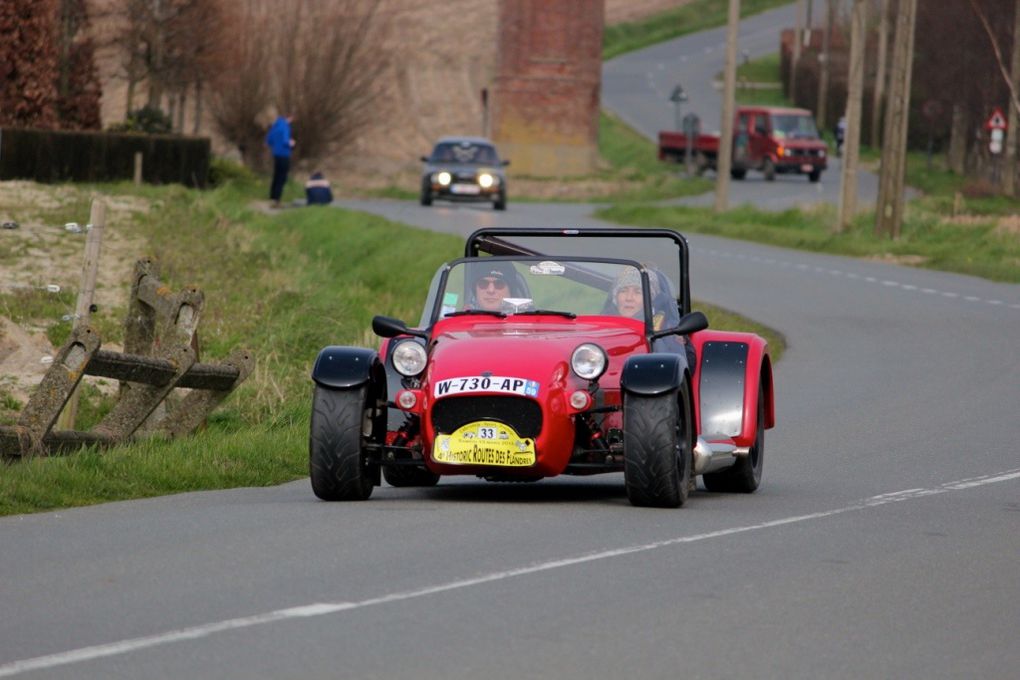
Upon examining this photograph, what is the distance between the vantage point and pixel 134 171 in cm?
4594

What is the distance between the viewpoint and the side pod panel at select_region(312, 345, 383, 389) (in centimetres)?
1121

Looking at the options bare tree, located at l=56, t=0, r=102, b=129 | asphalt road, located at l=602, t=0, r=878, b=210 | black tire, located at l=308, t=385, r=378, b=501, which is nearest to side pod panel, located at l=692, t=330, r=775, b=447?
black tire, located at l=308, t=385, r=378, b=501

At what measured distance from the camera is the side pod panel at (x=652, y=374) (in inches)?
429

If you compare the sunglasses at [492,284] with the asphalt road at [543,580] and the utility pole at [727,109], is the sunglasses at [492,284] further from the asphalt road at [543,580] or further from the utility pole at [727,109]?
the utility pole at [727,109]

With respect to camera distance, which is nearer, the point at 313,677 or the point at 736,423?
the point at 313,677

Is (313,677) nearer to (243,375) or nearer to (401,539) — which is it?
(401,539)

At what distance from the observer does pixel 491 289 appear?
12.5 m

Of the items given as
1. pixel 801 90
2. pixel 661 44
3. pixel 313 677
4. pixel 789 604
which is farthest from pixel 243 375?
pixel 661 44

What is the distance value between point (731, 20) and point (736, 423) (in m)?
41.4

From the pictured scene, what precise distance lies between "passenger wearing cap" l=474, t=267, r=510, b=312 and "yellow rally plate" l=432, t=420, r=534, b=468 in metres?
1.53

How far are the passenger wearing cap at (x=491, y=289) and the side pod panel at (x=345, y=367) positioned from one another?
1.05 meters

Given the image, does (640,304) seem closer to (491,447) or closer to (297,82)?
(491,447)

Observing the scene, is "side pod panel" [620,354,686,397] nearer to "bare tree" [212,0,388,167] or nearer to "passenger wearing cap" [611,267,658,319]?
"passenger wearing cap" [611,267,658,319]

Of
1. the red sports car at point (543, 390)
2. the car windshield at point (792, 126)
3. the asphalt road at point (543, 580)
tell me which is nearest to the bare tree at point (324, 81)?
the car windshield at point (792, 126)
